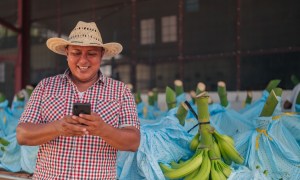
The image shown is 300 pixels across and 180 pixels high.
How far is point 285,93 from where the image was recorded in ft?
13.5

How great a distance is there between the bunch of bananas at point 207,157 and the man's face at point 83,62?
0.72m

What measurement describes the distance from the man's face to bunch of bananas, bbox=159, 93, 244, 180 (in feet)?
2.37

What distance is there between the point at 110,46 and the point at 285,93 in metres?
Result: 3.20

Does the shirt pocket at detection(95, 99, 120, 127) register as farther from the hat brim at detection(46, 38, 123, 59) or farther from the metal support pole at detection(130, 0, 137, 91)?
the metal support pole at detection(130, 0, 137, 91)

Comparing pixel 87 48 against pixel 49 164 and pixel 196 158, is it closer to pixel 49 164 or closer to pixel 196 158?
pixel 49 164

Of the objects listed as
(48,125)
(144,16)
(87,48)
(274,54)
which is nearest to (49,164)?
(48,125)

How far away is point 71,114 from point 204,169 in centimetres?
95

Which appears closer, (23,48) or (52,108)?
(52,108)

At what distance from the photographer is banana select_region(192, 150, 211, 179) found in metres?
1.93

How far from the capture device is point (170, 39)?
17.2ft

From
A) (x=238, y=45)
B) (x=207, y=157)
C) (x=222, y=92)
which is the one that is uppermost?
(x=238, y=45)

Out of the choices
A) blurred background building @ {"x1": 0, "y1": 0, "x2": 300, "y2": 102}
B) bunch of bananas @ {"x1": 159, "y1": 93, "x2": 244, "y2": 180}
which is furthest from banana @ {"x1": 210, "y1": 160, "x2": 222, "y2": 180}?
blurred background building @ {"x1": 0, "y1": 0, "x2": 300, "y2": 102}

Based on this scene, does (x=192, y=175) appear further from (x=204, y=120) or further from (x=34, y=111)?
(x=34, y=111)

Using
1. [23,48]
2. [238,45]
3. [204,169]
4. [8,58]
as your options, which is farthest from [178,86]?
[8,58]
